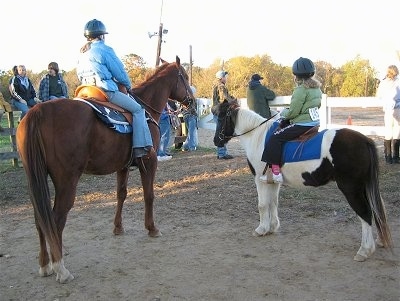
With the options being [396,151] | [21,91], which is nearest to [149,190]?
[396,151]

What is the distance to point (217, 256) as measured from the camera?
495 cm

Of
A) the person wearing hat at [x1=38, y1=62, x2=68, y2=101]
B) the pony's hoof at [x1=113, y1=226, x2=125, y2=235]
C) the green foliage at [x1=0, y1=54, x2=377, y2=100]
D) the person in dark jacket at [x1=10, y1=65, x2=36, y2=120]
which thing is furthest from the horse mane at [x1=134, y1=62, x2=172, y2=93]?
the green foliage at [x1=0, y1=54, x2=377, y2=100]

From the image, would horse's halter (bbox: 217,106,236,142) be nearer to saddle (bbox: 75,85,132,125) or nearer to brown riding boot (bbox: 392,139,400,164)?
saddle (bbox: 75,85,132,125)

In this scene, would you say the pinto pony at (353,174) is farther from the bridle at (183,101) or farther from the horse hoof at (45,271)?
the horse hoof at (45,271)

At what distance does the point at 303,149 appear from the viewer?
501 cm

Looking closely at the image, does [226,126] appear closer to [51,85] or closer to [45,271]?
[45,271]

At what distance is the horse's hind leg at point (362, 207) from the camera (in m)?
4.70

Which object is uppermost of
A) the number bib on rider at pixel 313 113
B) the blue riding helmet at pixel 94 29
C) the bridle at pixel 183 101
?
the blue riding helmet at pixel 94 29

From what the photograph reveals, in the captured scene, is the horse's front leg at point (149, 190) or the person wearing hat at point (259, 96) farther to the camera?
the person wearing hat at point (259, 96)

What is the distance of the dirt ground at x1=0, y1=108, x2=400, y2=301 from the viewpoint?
4062 mm

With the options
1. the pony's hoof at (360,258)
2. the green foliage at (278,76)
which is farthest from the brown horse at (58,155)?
the green foliage at (278,76)

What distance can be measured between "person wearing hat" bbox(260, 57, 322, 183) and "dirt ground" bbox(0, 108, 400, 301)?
1072 millimetres

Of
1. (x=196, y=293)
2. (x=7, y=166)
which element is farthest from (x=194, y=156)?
(x=196, y=293)

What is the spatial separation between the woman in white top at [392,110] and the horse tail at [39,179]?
7.91 meters
